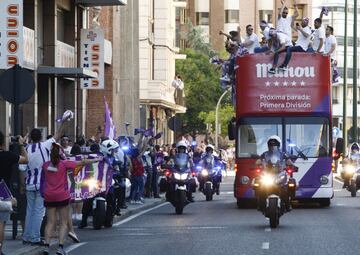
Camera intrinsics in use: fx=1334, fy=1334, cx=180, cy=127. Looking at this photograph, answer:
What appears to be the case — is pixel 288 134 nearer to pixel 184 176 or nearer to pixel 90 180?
pixel 184 176

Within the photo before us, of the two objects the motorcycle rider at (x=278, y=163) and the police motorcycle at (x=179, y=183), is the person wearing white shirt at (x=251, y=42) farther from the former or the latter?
the motorcycle rider at (x=278, y=163)

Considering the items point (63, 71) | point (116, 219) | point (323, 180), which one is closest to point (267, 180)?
point (116, 219)

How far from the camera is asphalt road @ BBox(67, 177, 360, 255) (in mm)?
20297

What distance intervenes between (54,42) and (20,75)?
72.6 ft

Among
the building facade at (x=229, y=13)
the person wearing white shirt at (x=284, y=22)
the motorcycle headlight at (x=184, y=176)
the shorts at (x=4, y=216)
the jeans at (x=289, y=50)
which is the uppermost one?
the building facade at (x=229, y=13)

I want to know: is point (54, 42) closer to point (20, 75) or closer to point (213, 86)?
point (20, 75)

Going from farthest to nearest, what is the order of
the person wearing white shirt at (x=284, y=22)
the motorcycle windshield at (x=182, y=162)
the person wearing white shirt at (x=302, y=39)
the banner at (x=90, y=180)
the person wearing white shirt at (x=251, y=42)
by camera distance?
the person wearing white shirt at (x=251, y=42) → the person wearing white shirt at (x=284, y=22) → the person wearing white shirt at (x=302, y=39) → the motorcycle windshield at (x=182, y=162) → the banner at (x=90, y=180)

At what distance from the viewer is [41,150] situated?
818 inches

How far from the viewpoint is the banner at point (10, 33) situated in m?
29.2

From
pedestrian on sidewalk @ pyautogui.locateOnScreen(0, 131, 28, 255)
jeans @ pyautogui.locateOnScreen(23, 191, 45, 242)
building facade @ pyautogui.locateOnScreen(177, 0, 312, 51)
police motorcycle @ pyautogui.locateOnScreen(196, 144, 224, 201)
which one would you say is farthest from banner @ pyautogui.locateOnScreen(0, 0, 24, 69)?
building facade @ pyautogui.locateOnScreen(177, 0, 312, 51)

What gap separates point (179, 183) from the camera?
100 feet

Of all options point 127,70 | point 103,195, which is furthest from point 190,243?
point 127,70

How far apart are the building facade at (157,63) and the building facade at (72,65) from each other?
820 centimetres

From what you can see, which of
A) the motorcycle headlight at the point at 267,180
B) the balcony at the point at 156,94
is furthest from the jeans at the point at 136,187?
the balcony at the point at 156,94
